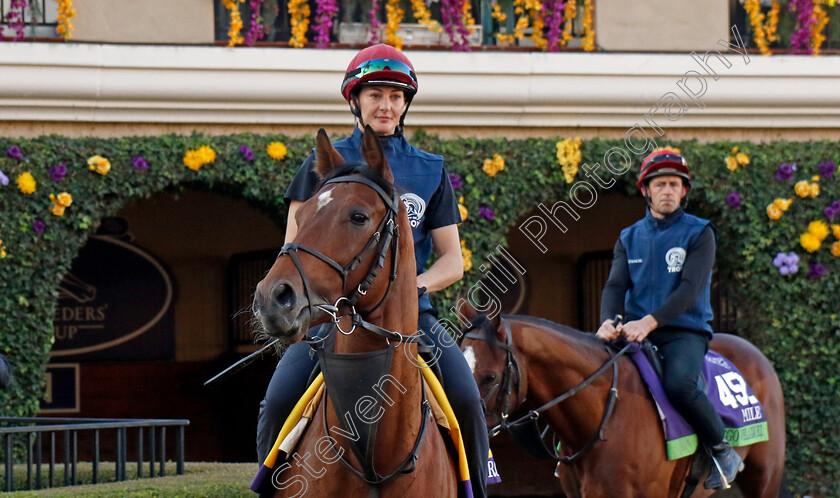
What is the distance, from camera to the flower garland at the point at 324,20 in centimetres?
994

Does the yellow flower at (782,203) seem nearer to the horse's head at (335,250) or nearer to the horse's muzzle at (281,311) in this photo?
the horse's head at (335,250)

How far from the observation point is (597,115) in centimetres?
1044

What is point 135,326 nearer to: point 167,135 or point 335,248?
point 167,135

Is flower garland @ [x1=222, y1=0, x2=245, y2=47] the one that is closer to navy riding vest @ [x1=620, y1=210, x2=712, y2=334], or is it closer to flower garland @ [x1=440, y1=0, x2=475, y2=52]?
flower garland @ [x1=440, y1=0, x2=475, y2=52]

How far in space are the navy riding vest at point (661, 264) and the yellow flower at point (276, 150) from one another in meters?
3.76

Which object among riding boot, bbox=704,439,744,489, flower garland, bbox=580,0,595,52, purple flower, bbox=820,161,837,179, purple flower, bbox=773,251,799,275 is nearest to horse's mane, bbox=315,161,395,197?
riding boot, bbox=704,439,744,489

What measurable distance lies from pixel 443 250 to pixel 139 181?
6.05m

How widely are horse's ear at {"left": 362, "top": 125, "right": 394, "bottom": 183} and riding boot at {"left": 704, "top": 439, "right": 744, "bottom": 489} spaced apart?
13.1ft

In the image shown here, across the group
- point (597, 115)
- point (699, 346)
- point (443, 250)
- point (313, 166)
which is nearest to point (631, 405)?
point (699, 346)

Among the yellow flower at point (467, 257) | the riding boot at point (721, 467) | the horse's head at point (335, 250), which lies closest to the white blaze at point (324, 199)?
the horse's head at point (335, 250)

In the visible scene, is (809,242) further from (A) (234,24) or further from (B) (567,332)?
(A) (234,24)

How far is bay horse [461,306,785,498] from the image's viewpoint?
6.32 m

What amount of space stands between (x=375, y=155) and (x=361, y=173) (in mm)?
81

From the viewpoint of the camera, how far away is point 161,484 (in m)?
6.20
